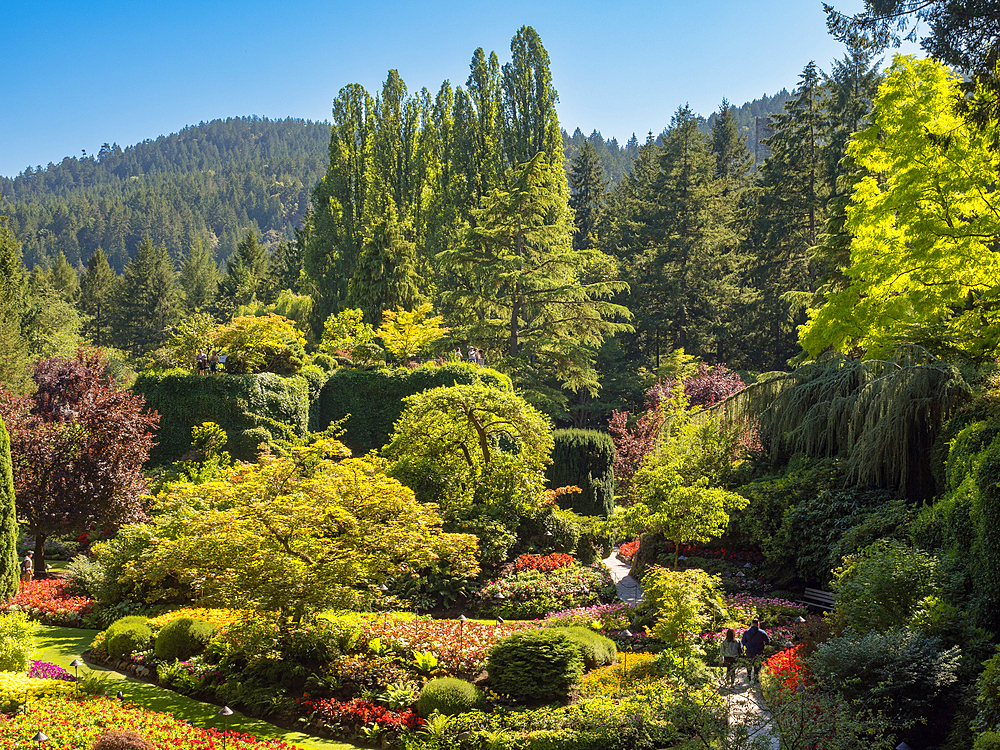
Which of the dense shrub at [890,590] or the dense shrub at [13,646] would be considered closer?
the dense shrub at [890,590]

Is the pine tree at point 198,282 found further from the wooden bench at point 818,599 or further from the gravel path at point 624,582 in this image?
the wooden bench at point 818,599

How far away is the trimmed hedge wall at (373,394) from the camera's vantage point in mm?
21859

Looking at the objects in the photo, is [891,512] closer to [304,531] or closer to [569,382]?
[304,531]

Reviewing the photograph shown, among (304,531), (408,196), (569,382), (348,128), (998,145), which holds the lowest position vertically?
(304,531)

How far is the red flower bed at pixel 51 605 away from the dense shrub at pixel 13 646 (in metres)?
2.59

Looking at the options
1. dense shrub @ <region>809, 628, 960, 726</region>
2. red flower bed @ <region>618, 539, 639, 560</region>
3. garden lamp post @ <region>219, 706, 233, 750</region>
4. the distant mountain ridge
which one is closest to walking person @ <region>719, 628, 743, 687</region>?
dense shrub @ <region>809, 628, 960, 726</region>

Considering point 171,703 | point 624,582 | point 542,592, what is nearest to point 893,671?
point 542,592

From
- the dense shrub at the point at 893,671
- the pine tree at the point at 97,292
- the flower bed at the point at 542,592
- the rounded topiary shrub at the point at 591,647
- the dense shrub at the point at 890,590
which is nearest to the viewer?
the dense shrub at the point at 893,671

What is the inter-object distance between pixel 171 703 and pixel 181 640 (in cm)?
143

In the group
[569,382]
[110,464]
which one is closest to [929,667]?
[110,464]

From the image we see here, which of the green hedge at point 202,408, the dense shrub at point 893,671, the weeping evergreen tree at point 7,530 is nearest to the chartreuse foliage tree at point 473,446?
the green hedge at point 202,408

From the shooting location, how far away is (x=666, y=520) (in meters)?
13.4

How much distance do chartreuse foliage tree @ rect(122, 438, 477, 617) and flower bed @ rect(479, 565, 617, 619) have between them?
3.13 m

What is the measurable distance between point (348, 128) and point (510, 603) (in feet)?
110
